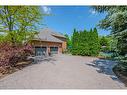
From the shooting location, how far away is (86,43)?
61.4 ft

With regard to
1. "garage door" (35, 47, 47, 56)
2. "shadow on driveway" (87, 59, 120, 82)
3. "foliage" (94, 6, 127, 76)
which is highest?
"foliage" (94, 6, 127, 76)

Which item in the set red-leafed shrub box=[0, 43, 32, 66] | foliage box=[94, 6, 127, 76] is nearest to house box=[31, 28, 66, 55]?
red-leafed shrub box=[0, 43, 32, 66]

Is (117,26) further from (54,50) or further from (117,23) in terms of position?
(54,50)

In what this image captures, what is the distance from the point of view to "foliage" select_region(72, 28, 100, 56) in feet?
59.9

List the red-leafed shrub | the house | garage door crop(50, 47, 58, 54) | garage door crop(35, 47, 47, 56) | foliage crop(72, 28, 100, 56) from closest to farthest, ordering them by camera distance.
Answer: the red-leafed shrub < the house < garage door crop(35, 47, 47, 56) < foliage crop(72, 28, 100, 56) < garage door crop(50, 47, 58, 54)

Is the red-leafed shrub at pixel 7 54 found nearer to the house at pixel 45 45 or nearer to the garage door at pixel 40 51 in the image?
the house at pixel 45 45

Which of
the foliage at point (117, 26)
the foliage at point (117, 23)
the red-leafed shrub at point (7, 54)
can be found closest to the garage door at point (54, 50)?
the red-leafed shrub at point (7, 54)

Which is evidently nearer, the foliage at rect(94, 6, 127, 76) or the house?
the foliage at rect(94, 6, 127, 76)

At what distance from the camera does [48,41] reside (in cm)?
1870

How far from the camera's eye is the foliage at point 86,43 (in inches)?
719

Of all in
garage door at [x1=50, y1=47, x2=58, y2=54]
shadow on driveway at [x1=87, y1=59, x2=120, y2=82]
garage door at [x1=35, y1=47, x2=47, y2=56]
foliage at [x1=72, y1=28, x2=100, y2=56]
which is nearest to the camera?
shadow on driveway at [x1=87, y1=59, x2=120, y2=82]

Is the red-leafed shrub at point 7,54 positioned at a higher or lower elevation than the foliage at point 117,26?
lower

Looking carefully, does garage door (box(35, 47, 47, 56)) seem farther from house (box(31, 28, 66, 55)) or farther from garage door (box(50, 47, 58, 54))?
garage door (box(50, 47, 58, 54))

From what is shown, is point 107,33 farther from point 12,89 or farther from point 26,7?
point 26,7
